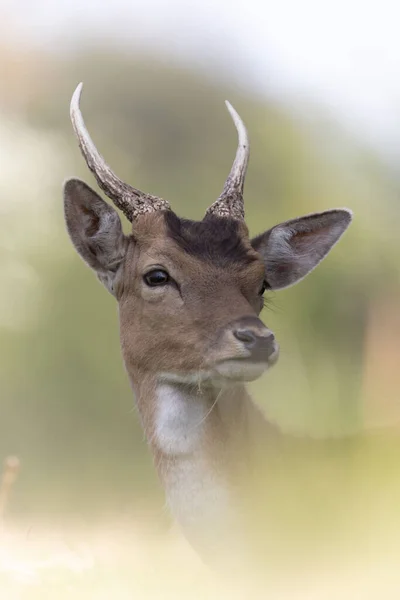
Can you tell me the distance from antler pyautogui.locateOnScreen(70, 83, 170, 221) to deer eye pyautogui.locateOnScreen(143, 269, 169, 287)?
56 cm

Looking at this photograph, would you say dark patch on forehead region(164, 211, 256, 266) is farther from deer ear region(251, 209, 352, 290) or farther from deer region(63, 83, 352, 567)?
deer ear region(251, 209, 352, 290)

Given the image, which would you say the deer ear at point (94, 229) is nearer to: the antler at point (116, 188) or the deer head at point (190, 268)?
the deer head at point (190, 268)

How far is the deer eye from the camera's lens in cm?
593

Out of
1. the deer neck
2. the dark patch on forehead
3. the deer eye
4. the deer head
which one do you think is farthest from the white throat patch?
the dark patch on forehead

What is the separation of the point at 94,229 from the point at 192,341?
4.45 ft

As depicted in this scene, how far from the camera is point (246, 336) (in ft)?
16.8

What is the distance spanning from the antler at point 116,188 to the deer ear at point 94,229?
151 mm

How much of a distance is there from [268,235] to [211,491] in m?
1.97

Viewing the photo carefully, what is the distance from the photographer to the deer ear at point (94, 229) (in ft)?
20.5

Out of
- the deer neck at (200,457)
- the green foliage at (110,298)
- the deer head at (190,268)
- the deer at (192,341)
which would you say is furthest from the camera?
the green foliage at (110,298)

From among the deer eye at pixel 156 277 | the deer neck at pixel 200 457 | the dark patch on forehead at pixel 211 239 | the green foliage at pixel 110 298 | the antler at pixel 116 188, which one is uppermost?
the green foliage at pixel 110 298

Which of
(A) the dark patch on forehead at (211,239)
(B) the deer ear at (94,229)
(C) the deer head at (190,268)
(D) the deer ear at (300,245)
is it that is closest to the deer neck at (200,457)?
(C) the deer head at (190,268)

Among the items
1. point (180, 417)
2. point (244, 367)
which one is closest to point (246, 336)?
point (244, 367)

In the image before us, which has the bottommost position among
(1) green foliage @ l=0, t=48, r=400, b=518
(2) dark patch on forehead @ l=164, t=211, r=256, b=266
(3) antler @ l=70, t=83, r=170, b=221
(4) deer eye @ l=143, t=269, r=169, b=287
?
(4) deer eye @ l=143, t=269, r=169, b=287
